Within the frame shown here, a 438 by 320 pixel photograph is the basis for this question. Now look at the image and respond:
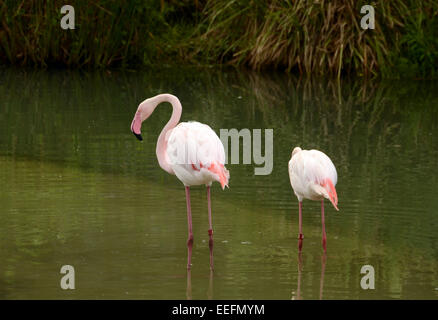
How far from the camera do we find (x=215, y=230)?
6.86 metres

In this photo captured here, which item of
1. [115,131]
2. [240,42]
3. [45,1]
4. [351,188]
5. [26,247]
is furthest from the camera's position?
[240,42]

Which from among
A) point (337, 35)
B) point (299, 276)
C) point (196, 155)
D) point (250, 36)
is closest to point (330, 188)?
point (299, 276)

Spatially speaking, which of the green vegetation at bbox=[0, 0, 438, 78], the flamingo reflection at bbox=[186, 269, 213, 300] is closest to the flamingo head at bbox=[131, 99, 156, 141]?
the flamingo reflection at bbox=[186, 269, 213, 300]

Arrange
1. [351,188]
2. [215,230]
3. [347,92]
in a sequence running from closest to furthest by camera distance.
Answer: [215,230]
[351,188]
[347,92]

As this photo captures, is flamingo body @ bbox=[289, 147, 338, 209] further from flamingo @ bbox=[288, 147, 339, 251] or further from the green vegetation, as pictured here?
the green vegetation

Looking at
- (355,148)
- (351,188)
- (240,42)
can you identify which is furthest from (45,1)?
(351,188)

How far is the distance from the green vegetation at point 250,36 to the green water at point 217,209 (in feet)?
9.34

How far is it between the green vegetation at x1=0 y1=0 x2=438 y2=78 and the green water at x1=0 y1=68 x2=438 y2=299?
2.85m

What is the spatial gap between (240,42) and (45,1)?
132 inches

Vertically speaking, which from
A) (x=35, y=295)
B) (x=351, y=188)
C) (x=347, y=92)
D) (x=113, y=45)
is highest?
(x=113, y=45)

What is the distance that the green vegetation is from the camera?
15.9m

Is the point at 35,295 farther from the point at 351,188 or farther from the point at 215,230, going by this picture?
the point at 351,188

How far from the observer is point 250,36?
16.8 metres

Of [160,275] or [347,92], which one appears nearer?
[160,275]
